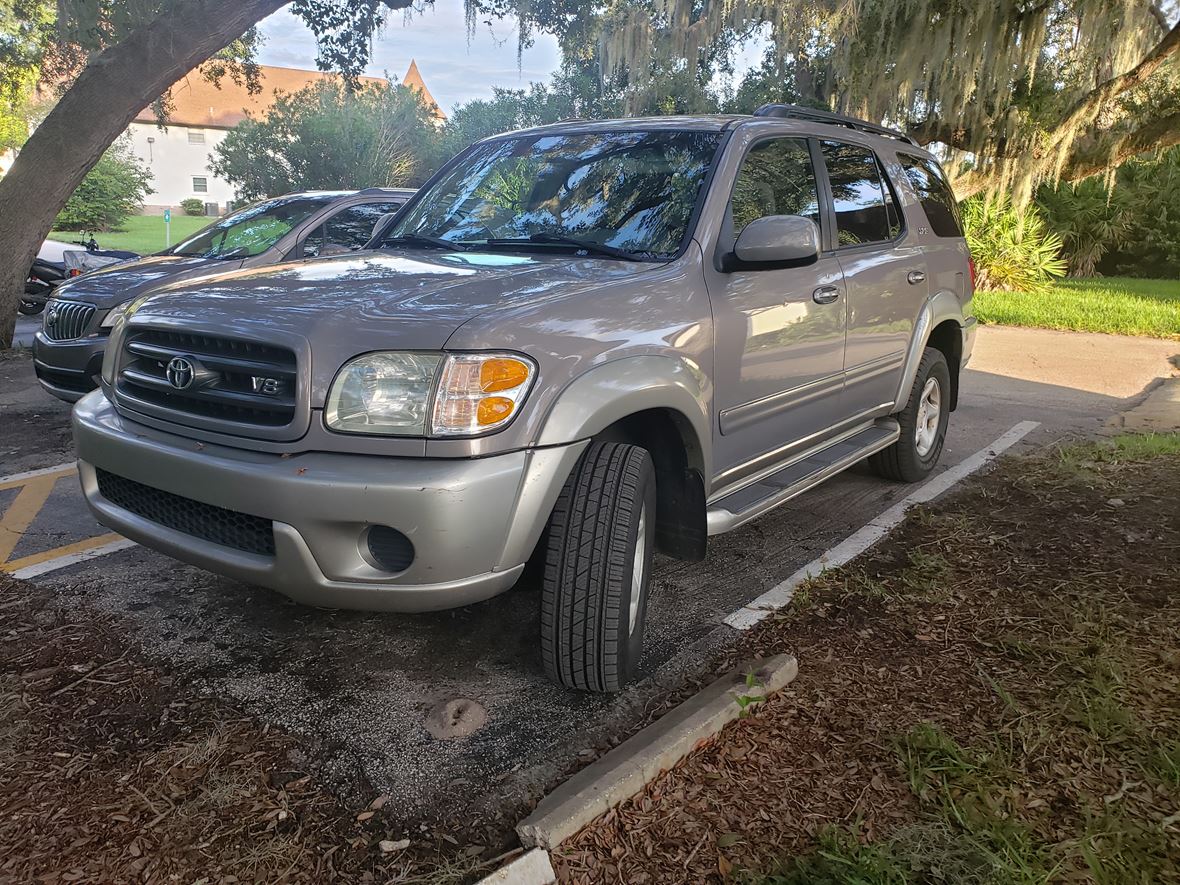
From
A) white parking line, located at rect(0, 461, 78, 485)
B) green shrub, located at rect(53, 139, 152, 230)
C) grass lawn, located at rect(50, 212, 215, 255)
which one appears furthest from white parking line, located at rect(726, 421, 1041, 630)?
green shrub, located at rect(53, 139, 152, 230)

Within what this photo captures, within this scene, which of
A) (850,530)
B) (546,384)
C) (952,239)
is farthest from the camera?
(952,239)

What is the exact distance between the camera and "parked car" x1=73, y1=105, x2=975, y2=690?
2.40 metres

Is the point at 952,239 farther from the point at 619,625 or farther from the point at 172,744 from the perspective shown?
the point at 172,744

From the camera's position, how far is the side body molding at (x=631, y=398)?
2529 millimetres

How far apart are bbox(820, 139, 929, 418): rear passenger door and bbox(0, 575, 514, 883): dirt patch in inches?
111

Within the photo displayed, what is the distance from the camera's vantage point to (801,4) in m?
13.4

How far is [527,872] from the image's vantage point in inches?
80.2

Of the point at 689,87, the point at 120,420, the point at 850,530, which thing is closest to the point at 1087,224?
the point at 689,87

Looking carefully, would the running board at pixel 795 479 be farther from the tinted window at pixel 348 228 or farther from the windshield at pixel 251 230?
the windshield at pixel 251 230

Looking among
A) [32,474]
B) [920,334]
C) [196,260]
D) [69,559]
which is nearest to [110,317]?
[196,260]

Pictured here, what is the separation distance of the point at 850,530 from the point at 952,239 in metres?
2.01

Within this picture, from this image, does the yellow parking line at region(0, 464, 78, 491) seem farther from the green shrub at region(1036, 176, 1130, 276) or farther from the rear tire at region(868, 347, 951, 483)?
the green shrub at region(1036, 176, 1130, 276)

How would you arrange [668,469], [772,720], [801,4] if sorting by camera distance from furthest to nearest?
[801,4]
[668,469]
[772,720]

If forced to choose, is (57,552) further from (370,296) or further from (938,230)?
(938,230)
